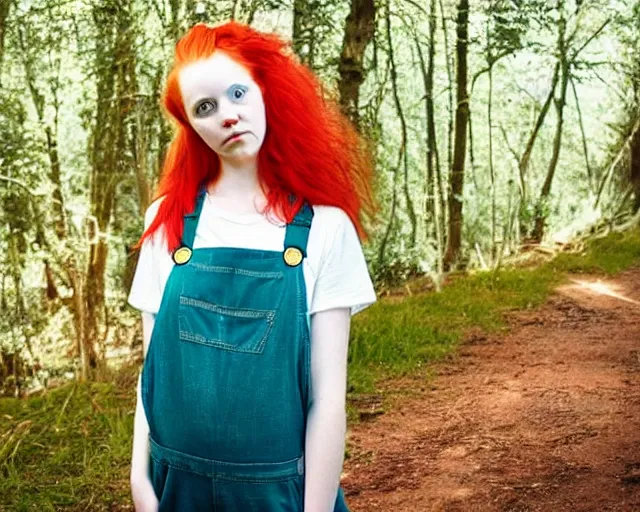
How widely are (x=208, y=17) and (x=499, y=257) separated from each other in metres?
3.99

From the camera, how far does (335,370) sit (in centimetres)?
122

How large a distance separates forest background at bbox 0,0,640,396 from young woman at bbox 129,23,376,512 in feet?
4.82

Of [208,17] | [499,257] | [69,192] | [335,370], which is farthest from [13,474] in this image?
[499,257]

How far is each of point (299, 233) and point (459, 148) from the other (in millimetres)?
6587

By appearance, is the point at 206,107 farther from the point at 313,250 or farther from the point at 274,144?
the point at 313,250

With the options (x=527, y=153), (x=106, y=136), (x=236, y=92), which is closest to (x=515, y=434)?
(x=236, y=92)

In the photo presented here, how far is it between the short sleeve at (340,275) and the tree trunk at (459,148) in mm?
6252

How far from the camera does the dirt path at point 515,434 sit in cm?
282

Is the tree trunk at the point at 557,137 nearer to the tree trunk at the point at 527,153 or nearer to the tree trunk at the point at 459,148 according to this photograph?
the tree trunk at the point at 527,153

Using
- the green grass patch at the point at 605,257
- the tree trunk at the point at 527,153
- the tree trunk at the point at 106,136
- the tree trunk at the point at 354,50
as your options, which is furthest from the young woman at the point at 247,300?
the tree trunk at the point at 527,153

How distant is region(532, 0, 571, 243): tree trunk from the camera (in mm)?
8070

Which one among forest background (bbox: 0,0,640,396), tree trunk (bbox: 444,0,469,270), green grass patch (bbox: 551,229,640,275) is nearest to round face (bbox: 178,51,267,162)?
forest background (bbox: 0,0,640,396)

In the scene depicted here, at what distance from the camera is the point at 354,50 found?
4617 millimetres

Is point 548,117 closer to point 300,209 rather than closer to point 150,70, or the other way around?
point 150,70
